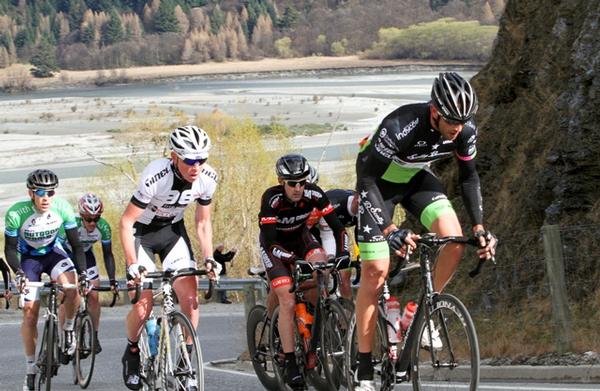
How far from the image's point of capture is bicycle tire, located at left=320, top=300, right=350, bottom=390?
9195mm

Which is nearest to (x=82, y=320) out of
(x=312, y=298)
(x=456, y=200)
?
(x=312, y=298)

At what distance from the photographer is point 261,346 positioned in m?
10.6

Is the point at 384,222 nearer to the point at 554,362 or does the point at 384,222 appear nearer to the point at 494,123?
the point at 554,362

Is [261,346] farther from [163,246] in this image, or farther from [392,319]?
[392,319]

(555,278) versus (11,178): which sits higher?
(555,278)

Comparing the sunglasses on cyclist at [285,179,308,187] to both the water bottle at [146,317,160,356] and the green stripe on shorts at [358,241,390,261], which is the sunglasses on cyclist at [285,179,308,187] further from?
the green stripe on shorts at [358,241,390,261]

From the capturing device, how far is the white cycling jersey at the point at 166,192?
9359 mm

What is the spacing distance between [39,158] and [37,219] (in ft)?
464

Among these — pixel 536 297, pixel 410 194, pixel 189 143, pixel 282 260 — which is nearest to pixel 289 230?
pixel 282 260

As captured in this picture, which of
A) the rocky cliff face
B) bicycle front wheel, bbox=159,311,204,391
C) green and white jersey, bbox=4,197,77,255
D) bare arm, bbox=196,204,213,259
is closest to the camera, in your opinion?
bicycle front wheel, bbox=159,311,204,391

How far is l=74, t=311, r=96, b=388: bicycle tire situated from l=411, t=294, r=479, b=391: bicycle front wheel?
5.38 metres

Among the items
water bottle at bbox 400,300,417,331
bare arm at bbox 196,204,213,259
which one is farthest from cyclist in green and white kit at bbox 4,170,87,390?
water bottle at bbox 400,300,417,331

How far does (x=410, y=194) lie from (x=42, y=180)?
4236mm

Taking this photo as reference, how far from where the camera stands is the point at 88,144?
16000 centimetres
